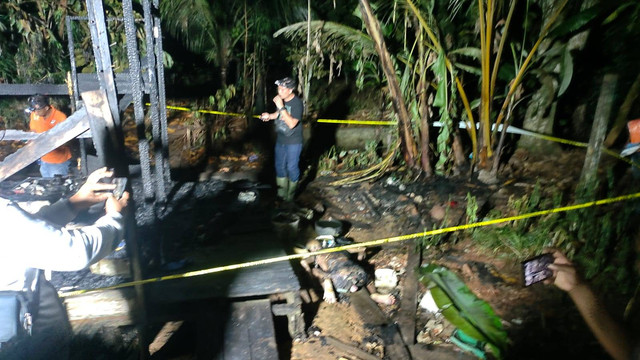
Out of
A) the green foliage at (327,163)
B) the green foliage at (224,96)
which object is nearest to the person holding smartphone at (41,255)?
the green foliage at (327,163)

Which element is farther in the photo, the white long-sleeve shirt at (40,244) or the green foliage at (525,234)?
the green foliage at (525,234)

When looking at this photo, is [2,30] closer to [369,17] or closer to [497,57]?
[369,17]

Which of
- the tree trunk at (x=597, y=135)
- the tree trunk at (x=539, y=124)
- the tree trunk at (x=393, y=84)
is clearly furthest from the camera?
the tree trunk at (x=539, y=124)

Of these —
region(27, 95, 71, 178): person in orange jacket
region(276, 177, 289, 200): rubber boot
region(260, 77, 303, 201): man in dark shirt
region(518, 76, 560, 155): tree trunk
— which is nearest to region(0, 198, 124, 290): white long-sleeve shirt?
region(260, 77, 303, 201): man in dark shirt

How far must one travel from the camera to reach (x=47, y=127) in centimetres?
633

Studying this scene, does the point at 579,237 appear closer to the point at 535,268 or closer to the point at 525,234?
the point at 525,234

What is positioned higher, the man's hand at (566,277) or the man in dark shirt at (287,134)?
the man in dark shirt at (287,134)

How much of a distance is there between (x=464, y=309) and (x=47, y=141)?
11.5 feet

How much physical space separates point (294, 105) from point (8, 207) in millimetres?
4015

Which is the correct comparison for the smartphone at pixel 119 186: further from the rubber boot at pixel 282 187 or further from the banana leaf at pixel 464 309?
the rubber boot at pixel 282 187

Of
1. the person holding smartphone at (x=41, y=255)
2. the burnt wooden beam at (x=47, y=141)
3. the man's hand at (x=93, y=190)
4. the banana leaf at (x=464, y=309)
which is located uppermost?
the burnt wooden beam at (x=47, y=141)

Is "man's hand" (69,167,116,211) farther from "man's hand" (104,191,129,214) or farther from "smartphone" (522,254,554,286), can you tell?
"smartphone" (522,254,554,286)

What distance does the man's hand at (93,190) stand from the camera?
2.49 metres

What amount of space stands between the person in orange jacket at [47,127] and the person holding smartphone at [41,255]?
165 inches
